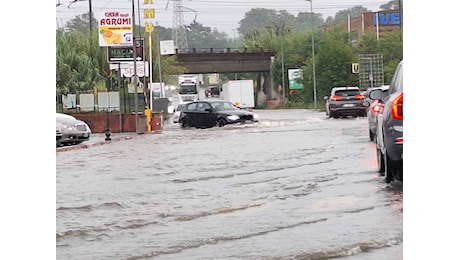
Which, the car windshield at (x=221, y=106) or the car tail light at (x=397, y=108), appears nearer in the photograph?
the car tail light at (x=397, y=108)

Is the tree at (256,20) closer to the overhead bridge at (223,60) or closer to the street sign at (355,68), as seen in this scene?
the overhead bridge at (223,60)

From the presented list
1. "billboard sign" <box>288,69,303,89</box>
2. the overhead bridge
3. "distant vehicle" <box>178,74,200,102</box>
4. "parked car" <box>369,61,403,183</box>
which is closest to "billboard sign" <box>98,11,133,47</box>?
"parked car" <box>369,61,403,183</box>

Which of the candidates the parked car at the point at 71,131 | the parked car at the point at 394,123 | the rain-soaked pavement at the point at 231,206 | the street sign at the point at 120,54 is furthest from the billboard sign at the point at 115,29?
the parked car at the point at 394,123

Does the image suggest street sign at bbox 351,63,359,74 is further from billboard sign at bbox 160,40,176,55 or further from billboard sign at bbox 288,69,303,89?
billboard sign at bbox 160,40,176,55

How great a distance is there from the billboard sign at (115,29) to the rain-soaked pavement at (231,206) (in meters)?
12.9

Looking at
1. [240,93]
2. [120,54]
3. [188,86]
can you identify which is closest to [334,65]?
[240,93]

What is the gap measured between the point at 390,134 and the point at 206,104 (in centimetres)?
2465

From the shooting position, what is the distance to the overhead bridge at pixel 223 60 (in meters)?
78.4

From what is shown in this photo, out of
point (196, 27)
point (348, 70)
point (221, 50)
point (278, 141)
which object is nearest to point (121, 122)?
point (278, 141)

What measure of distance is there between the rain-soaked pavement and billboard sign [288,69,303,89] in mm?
57245

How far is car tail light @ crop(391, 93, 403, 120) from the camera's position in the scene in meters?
9.88
